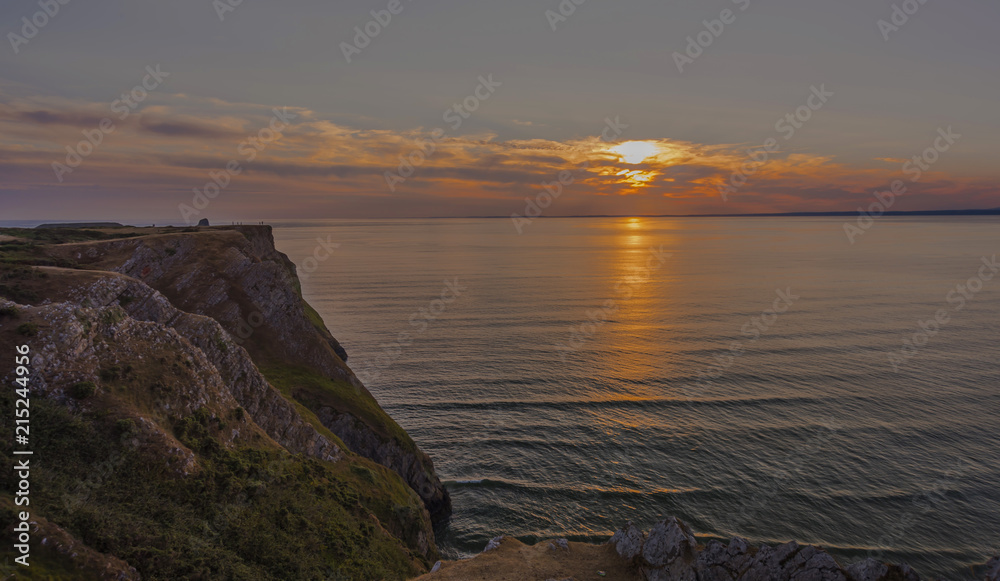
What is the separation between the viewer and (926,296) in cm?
→ 12275

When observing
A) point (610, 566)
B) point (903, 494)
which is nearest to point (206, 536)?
point (610, 566)

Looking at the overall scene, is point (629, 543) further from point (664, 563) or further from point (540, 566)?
point (540, 566)

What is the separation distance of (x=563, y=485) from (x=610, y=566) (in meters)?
18.9

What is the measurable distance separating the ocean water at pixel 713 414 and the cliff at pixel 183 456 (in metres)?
12.0

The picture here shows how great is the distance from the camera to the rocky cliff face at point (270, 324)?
4897 centimetres

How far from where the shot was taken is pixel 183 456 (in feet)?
84.1

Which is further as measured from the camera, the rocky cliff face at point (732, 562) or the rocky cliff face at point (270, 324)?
the rocky cliff face at point (270, 324)

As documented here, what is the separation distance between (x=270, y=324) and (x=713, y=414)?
58.6m

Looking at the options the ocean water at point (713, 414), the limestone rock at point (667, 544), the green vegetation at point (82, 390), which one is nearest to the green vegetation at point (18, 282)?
the green vegetation at point (82, 390)

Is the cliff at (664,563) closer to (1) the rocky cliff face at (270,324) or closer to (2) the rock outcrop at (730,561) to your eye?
(2) the rock outcrop at (730,561)

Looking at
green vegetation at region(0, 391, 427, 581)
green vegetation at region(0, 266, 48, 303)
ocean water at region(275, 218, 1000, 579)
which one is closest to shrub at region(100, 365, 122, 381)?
green vegetation at region(0, 391, 427, 581)

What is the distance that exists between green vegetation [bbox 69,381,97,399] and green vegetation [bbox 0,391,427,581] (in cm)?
85

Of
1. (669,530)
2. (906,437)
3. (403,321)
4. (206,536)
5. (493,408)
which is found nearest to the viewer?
(206,536)

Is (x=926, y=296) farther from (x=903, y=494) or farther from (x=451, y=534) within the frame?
(x=451, y=534)
